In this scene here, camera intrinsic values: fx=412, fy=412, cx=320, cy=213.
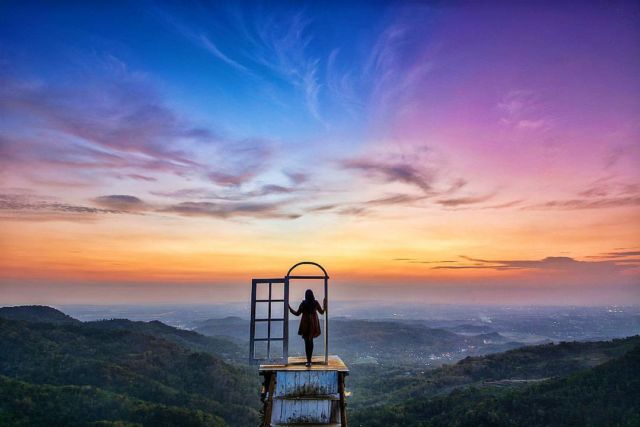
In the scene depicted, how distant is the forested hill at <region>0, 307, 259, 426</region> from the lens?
54.0 meters

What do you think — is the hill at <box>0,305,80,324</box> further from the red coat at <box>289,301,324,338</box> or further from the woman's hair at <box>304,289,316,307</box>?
the woman's hair at <box>304,289,316,307</box>

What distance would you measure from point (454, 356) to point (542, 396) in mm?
136619

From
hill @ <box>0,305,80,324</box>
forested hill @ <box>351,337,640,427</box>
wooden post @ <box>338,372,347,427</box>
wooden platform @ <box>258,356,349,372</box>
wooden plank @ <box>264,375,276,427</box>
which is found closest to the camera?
wooden plank @ <box>264,375,276,427</box>

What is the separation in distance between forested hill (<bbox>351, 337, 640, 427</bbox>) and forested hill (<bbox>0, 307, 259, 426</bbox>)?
2718cm

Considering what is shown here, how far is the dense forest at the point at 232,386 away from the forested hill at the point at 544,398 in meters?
0.15

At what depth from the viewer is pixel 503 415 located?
157 feet

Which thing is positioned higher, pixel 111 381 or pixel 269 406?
pixel 269 406

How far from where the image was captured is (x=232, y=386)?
84.6 meters

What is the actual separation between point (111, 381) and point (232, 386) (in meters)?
23.2

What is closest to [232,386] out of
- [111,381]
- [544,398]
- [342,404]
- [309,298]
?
[111,381]

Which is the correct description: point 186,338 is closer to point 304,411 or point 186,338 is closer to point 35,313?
point 35,313

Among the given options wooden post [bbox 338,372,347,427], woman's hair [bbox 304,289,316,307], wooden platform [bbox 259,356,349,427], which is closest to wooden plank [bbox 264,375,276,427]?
wooden platform [bbox 259,356,349,427]

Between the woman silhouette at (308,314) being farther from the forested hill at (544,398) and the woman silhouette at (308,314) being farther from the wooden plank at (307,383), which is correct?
the forested hill at (544,398)

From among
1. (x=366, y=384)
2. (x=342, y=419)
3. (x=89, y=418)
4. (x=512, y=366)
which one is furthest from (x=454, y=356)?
(x=342, y=419)
